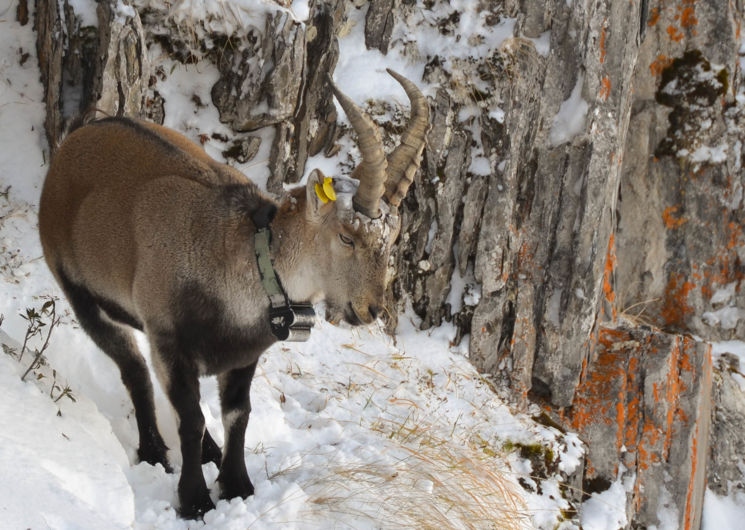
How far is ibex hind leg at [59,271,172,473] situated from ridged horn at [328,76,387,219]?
160 centimetres

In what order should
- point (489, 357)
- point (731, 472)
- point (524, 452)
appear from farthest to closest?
point (731, 472) < point (489, 357) < point (524, 452)

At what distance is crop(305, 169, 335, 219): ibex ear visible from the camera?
353 cm

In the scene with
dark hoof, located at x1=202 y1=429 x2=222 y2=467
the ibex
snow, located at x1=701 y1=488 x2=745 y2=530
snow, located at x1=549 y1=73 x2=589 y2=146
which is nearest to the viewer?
the ibex

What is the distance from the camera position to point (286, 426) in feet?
15.4

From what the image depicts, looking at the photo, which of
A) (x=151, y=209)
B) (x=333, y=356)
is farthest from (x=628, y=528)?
(x=151, y=209)

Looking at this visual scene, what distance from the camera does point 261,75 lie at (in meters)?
6.12

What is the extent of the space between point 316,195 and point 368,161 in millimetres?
300

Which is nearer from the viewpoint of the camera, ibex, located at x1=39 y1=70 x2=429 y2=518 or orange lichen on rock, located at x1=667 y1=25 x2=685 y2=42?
ibex, located at x1=39 y1=70 x2=429 y2=518

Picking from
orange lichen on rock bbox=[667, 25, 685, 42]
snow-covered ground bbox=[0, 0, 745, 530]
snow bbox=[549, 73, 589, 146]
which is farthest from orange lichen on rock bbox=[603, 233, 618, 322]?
orange lichen on rock bbox=[667, 25, 685, 42]

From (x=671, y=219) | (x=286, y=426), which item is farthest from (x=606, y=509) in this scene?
(x=671, y=219)

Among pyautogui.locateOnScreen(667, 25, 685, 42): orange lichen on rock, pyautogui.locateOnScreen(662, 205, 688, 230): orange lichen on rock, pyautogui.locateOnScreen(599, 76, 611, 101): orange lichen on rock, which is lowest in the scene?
pyautogui.locateOnScreen(662, 205, 688, 230): orange lichen on rock

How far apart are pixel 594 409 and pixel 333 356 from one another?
256 centimetres

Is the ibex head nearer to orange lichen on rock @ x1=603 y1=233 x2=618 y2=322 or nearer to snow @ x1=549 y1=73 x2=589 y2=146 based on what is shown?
snow @ x1=549 y1=73 x2=589 y2=146

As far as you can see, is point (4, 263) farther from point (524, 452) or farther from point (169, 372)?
point (524, 452)
